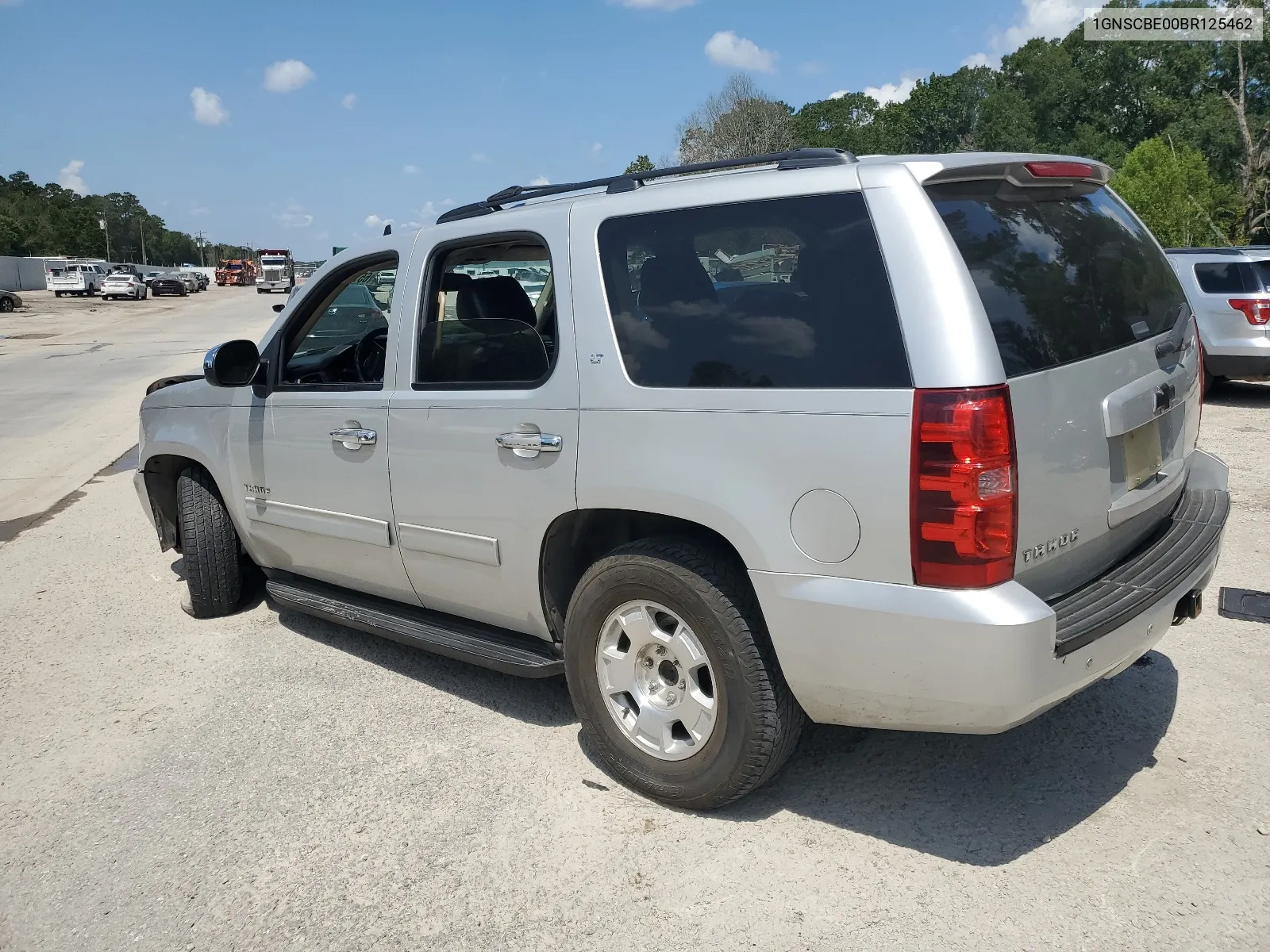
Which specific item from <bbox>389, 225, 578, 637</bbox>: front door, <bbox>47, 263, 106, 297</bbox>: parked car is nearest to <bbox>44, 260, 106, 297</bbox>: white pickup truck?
<bbox>47, 263, 106, 297</bbox>: parked car

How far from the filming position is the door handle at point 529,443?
3.54 m

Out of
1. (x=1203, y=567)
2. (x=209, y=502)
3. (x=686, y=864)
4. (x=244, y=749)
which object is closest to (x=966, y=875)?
(x=686, y=864)

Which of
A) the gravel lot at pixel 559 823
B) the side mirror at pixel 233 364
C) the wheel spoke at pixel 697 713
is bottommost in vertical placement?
the gravel lot at pixel 559 823

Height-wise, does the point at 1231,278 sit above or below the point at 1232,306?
above

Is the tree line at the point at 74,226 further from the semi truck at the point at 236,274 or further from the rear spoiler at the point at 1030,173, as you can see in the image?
the rear spoiler at the point at 1030,173

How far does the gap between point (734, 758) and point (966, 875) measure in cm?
75

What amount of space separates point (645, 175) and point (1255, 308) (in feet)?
32.9

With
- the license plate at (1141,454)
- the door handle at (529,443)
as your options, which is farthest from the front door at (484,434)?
the license plate at (1141,454)

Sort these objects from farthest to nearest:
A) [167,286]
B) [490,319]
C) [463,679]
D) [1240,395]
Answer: [167,286], [1240,395], [463,679], [490,319]

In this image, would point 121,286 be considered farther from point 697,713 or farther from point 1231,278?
point 697,713

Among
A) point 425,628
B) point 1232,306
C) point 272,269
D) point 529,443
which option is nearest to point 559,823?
point 425,628

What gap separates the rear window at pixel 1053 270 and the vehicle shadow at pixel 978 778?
146 cm

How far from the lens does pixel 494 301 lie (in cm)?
445

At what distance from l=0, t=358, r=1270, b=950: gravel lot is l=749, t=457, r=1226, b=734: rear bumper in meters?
0.52
